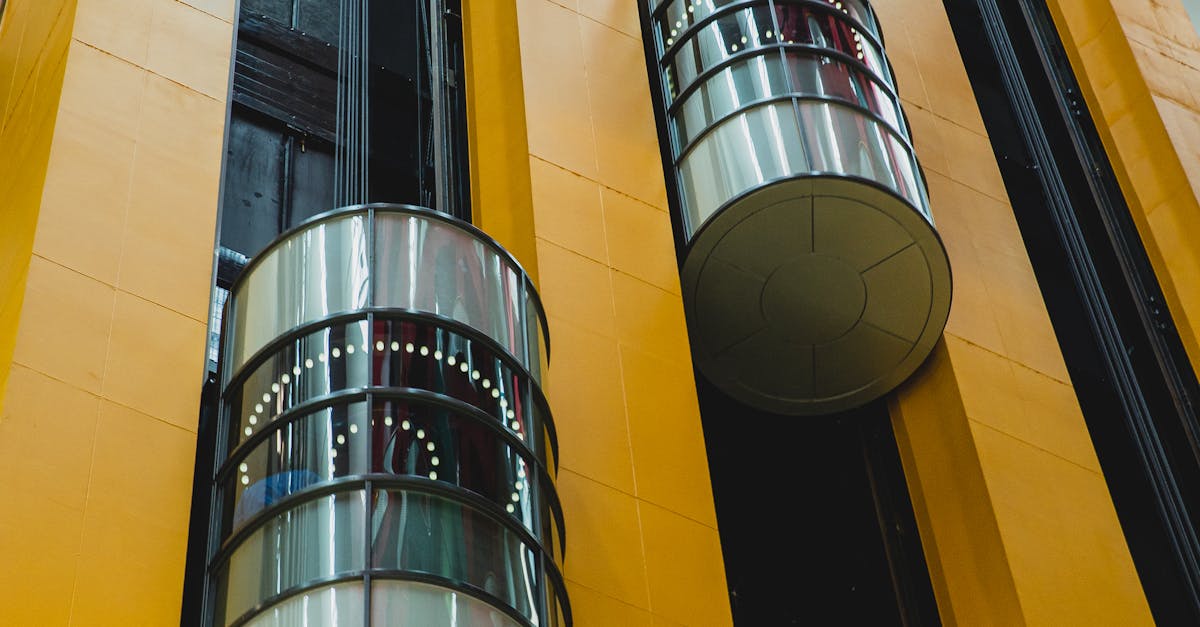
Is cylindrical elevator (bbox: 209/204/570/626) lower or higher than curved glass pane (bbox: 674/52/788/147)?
lower

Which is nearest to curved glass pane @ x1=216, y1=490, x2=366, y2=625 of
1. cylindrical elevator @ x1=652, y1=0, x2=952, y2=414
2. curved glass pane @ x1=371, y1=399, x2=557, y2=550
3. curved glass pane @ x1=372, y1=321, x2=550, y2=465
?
curved glass pane @ x1=371, y1=399, x2=557, y2=550

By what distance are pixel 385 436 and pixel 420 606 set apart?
1.26m

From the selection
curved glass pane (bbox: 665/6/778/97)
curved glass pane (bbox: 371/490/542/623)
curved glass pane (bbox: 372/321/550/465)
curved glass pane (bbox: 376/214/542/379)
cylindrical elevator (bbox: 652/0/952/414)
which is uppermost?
curved glass pane (bbox: 665/6/778/97)

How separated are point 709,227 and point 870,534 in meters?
4.09

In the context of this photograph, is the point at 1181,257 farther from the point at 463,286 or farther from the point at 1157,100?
the point at 463,286

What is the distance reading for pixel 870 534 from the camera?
16.2 m

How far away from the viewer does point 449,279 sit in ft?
35.5

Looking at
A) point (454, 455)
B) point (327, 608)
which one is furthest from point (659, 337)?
point (327, 608)

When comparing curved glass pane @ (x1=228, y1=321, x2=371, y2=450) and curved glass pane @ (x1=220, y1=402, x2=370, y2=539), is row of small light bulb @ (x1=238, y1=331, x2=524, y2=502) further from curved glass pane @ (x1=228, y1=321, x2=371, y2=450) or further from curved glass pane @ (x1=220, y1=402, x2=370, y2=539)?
curved glass pane @ (x1=220, y1=402, x2=370, y2=539)

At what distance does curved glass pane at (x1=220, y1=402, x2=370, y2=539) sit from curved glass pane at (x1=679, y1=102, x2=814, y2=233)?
19.5 feet

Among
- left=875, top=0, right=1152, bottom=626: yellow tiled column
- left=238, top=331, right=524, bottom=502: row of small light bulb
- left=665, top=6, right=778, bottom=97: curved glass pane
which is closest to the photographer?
→ left=238, top=331, right=524, bottom=502: row of small light bulb

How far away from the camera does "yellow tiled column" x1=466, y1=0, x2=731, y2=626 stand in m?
11.9

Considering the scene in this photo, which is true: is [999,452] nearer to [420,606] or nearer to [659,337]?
[659,337]

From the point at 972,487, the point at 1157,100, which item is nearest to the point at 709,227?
the point at 972,487
